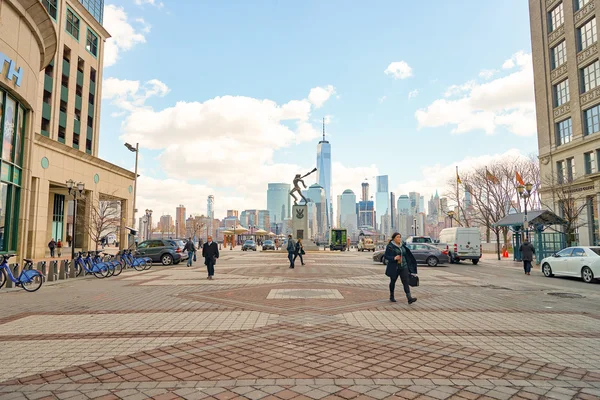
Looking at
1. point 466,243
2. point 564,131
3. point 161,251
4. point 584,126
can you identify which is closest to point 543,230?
point 466,243

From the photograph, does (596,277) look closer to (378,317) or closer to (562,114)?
(378,317)

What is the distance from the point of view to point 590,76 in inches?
1244

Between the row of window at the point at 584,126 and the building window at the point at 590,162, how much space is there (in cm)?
175

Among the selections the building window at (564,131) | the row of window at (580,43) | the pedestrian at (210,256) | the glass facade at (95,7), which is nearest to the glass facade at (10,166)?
the pedestrian at (210,256)

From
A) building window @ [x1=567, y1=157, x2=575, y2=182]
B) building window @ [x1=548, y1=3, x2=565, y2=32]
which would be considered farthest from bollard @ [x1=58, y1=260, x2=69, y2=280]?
building window @ [x1=548, y1=3, x2=565, y2=32]

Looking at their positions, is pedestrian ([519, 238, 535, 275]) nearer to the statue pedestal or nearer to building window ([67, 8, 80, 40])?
the statue pedestal

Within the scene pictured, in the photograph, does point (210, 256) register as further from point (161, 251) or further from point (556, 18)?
point (556, 18)

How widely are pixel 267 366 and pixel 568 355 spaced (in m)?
4.07

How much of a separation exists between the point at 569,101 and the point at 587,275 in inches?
986

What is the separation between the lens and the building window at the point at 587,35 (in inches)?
1224

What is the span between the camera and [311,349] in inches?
214

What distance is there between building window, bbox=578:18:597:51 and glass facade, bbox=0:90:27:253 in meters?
38.7

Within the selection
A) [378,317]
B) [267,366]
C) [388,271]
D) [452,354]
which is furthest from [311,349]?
[388,271]

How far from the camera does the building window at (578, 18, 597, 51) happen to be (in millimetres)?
31078
